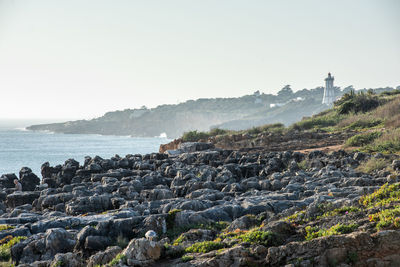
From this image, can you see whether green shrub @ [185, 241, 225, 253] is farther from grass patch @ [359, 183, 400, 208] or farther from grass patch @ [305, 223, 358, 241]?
grass patch @ [359, 183, 400, 208]

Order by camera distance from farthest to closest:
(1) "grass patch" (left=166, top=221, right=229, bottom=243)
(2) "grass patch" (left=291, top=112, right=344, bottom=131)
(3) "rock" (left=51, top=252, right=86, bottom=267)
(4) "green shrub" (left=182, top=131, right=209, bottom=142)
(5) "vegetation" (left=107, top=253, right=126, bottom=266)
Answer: (2) "grass patch" (left=291, top=112, right=344, bottom=131) → (4) "green shrub" (left=182, top=131, right=209, bottom=142) → (1) "grass patch" (left=166, top=221, right=229, bottom=243) → (3) "rock" (left=51, top=252, right=86, bottom=267) → (5) "vegetation" (left=107, top=253, right=126, bottom=266)

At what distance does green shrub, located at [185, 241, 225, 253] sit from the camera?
9133mm

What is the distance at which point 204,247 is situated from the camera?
917cm

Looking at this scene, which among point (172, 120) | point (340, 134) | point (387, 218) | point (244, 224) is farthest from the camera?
point (172, 120)

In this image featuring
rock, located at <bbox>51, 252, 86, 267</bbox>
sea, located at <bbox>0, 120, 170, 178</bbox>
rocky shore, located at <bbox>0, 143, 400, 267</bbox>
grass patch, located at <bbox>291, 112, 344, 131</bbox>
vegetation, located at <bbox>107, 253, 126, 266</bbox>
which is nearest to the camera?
rocky shore, located at <bbox>0, 143, 400, 267</bbox>

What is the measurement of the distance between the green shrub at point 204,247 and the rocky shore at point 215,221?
21mm

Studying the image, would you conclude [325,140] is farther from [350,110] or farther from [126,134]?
[126,134]

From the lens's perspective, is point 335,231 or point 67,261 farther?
point 67,261

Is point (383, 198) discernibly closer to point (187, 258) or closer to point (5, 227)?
point (187, 258)

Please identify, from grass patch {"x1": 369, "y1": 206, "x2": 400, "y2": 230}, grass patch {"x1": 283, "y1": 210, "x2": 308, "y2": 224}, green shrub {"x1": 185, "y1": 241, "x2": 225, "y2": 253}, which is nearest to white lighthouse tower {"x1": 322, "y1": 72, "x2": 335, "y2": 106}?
grass patch {"x1": 283, "y1": 210, "x2": 308, "y2": 224}

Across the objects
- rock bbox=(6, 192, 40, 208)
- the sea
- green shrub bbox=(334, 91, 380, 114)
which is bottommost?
the sea

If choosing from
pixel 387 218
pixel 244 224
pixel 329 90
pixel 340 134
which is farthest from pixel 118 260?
pixel 329 90

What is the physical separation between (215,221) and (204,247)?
9.77 ft

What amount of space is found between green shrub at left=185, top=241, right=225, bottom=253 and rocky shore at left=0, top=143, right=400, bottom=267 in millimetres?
21
